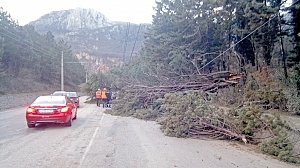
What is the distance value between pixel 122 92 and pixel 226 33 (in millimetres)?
13744

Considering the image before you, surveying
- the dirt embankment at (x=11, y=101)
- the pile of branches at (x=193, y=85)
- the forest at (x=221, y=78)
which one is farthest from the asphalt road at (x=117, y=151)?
the dirt embankment at (x=11, y=101)

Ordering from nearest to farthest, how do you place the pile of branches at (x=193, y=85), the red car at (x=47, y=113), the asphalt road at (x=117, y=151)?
the asphalt road at (x=117, y=151), the red car at (x=47, y=113), the pile of branches at (x=193, y=85)

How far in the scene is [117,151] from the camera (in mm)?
10031

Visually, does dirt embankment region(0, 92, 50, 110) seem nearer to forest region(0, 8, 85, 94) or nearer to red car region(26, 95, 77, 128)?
forest region(0, 8, 85, 94)

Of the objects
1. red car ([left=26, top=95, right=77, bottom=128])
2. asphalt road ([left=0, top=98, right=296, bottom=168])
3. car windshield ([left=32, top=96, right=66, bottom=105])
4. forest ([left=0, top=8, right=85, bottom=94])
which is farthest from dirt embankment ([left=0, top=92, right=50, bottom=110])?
A: asphalt road ([left=0, top=98, right=296, bottom=168])

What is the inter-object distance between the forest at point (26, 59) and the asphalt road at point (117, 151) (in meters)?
42.6

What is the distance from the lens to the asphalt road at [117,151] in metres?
8.52

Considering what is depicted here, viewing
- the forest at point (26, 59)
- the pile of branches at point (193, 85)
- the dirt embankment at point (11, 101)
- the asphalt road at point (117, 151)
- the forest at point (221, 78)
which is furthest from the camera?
the forest at point (26, 59)

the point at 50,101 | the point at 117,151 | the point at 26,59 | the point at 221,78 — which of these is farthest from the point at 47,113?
the point at 26,59

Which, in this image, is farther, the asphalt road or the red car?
the red car

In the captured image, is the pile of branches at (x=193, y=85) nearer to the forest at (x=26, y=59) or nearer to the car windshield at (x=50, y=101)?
the car windshield at (x=50, y=101)

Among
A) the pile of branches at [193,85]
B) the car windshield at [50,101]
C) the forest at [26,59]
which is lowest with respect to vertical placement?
the car windshield at [50,101]

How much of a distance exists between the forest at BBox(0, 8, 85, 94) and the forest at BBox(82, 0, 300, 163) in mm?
24995

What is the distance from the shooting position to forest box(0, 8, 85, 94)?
5884 cm
